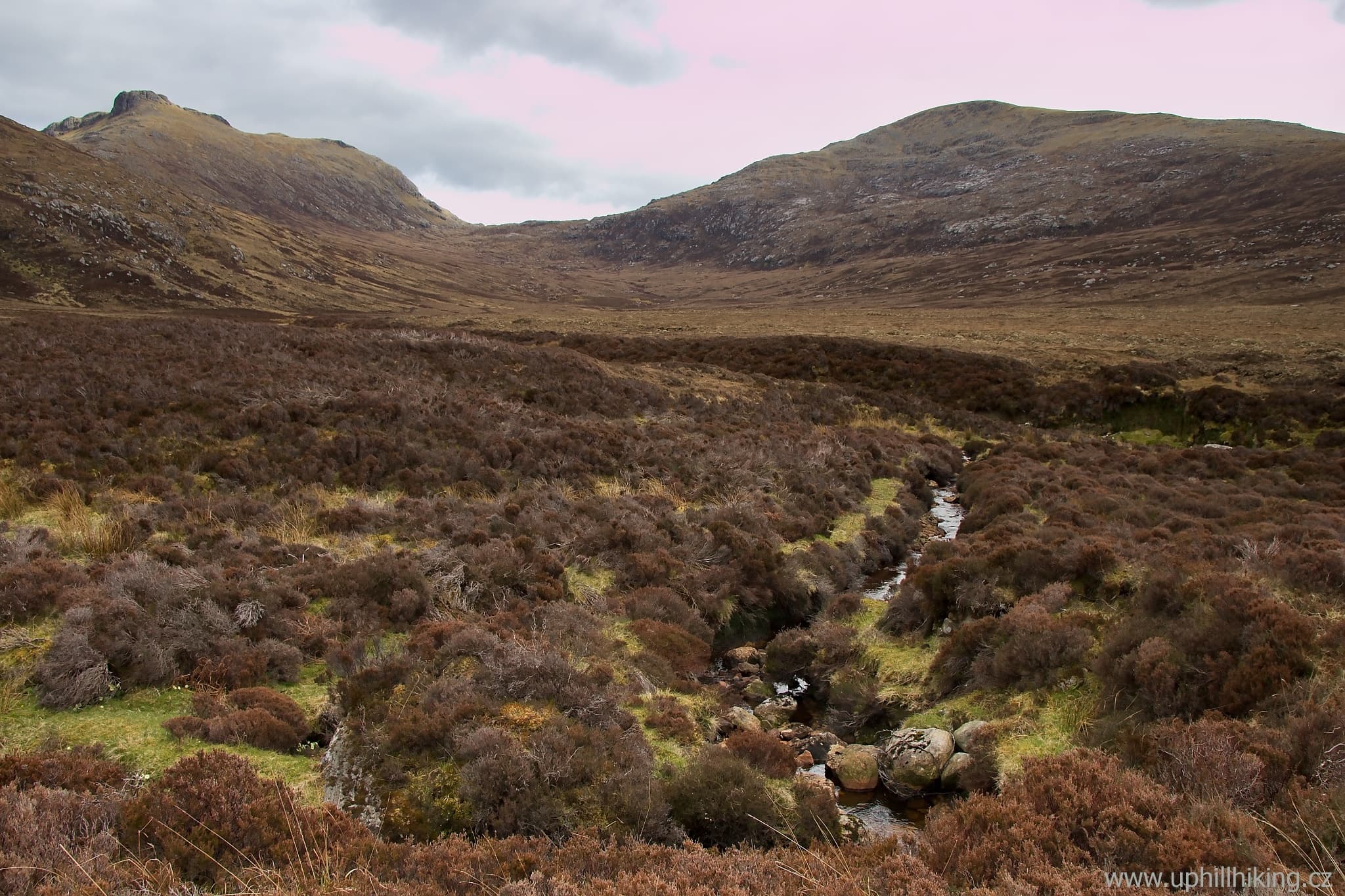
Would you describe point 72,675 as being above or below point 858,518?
above

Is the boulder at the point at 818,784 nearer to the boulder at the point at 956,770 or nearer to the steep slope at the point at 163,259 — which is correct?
the boulder at the point at 956,770

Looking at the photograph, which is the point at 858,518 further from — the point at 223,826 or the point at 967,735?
the point at 223,826

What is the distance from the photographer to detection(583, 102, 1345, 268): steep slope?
10806cm

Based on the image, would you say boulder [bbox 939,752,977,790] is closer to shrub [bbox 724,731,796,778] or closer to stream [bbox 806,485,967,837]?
stream [bbox 806,485,967,837]

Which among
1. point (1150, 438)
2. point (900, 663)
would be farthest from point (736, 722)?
point (1150, 438)

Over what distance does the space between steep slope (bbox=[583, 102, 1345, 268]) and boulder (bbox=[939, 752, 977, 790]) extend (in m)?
114

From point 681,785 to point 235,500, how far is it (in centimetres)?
1087

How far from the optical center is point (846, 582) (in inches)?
606

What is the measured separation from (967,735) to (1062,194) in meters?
162

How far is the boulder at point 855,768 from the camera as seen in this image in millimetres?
8484

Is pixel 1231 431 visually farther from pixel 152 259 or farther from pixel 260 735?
pixel 152 259

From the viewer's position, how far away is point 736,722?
372 inches

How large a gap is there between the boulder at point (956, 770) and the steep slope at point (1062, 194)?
114m

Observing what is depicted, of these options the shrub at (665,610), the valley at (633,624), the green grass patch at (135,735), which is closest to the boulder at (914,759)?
the valley at (633,624)
